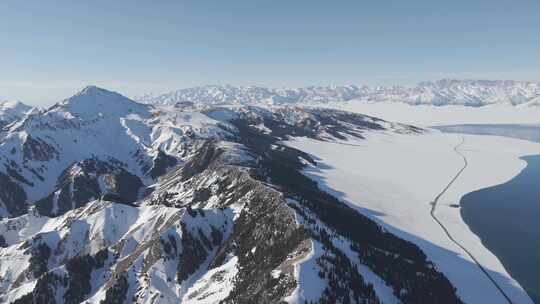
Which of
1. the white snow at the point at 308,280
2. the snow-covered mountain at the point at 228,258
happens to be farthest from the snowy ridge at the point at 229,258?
the snow-covered mountain at the point at 228,258

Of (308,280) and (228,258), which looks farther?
(228,258)

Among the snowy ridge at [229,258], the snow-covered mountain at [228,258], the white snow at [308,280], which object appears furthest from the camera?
the snowy ridge at [229,258]

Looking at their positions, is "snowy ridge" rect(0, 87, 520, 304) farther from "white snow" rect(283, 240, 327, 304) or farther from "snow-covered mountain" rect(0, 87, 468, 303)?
"snow-covered mountain" rect(0, 87, 468, 303)

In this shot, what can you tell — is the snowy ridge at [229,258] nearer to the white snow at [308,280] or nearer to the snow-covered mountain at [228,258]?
the white snow at [308,280]

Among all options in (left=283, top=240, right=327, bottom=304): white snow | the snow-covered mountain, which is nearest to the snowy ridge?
(left=283, top=240, right=327, bottom=304): white snow

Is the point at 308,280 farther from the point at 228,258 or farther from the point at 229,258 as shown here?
the point at 228,258

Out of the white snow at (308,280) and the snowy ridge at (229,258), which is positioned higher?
the white snow at (308,280)

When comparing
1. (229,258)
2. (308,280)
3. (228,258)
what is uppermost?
(308,280)

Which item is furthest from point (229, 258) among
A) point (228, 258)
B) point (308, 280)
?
point (308, 280)

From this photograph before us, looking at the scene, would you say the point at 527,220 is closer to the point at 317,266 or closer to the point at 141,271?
the point at 317,266

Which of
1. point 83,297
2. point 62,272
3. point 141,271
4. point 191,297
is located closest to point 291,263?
point 191,297

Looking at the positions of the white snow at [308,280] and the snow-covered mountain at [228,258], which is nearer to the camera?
the white snow at [308,280]

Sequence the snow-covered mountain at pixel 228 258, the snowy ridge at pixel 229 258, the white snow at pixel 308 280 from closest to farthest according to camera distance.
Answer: the white snow at pixel 308 280, the snow-covered mountain at pixel 228 258, the snowy ridge at pixel 229 258
